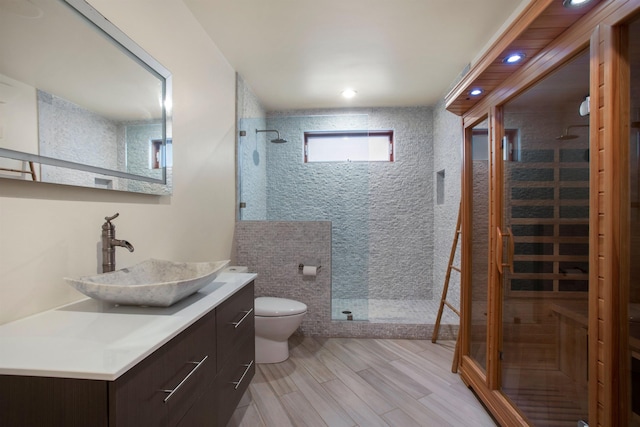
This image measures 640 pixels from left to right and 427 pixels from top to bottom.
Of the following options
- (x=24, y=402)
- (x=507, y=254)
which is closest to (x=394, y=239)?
(x=507, y=254)

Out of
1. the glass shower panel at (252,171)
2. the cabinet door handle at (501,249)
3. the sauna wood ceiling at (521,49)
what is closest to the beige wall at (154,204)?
the glass shower panel at (252,171)

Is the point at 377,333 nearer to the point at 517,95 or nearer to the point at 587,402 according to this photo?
the point at 587,402

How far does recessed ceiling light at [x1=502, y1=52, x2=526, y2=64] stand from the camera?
1.33 meters

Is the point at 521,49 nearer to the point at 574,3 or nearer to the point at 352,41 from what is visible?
the point at 574,3

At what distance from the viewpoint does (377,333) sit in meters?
2.77

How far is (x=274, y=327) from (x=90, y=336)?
1573mm

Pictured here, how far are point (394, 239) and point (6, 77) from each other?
3.36 metres

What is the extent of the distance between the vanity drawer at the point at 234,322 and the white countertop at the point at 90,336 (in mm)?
115

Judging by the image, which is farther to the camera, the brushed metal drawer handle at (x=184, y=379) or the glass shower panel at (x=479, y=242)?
the glass shower panel at (x=479, y=242)

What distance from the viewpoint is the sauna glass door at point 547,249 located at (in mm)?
1139

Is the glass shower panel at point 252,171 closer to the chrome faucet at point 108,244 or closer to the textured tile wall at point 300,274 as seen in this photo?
the textured tile wall at point 300,274

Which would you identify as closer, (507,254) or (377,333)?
(507,254)

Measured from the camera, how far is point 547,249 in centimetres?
135

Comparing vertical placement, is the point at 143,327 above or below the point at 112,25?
below
